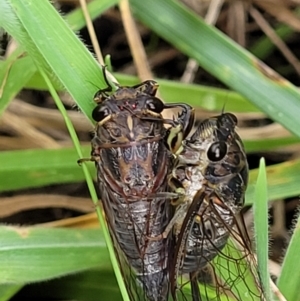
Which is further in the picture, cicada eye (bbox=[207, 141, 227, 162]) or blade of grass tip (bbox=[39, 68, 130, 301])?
cicada eye (bbox=[207, 141, 227, 162])

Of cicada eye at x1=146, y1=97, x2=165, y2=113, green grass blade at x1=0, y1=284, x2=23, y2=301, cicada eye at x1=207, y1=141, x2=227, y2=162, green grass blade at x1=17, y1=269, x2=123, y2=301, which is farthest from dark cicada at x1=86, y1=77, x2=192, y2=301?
green grass blade at x1=0, y1=284, x2=23, y2=301

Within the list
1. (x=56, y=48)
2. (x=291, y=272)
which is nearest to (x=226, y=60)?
(x=56, y=48)

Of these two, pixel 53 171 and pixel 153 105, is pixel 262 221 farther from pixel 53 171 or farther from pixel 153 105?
pixel 53 171

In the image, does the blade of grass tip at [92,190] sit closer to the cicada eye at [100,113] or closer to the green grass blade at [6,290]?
the cicada eye at [100,113]

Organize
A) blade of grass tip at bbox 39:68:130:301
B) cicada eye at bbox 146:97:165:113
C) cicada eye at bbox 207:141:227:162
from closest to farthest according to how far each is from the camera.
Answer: blade of grass tip at bbox 39:68:130:301 < cicada eye at bbox 146:97:165:113 < cicada eye at bbox 207:141:227:162

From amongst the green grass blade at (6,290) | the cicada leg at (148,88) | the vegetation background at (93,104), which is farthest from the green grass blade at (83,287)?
the cicada leg at (148,88)

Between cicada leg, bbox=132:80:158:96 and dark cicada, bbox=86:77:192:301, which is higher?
cicada leg, bbox=132:80:158:96

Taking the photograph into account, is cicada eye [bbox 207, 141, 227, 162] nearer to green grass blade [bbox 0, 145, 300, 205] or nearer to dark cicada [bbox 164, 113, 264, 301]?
dark cicada [bbox 164, 113, 264, 301]
